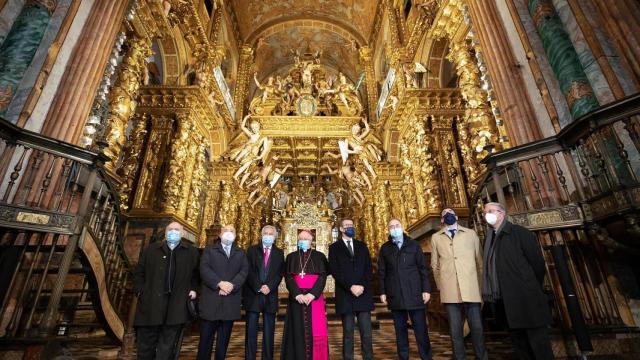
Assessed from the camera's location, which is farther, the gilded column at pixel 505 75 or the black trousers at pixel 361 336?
the gilded column at pixel 505 75

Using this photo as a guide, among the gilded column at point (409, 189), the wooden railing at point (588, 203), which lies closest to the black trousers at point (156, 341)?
the wooden railing at point (588, 203)

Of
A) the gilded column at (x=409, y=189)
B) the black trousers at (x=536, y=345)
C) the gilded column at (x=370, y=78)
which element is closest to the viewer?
the black trousers at (x=536, y=345)

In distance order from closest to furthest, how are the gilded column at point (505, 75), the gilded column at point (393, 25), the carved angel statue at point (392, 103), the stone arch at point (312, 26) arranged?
the gilded column at point (505, 75) → the carved angel statue at point (392, 103) → the gilded column at point (393, 25) → the stone arch at point (312, 26)

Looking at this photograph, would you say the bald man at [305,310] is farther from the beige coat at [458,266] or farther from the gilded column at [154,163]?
the gilded column at [154,163]

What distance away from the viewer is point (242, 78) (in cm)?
1473

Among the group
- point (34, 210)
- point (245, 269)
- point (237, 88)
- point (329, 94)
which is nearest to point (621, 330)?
point (245, 269)

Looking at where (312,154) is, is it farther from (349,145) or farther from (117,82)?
(117,82)

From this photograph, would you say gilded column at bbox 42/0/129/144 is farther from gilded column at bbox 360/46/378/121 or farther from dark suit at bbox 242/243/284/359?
gilded column at bbox 360/46/378/121

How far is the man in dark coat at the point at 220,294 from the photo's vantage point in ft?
8.93

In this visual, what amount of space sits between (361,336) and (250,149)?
10395mm

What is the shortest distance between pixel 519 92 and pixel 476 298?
3215mm

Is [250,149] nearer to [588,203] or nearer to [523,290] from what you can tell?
[588,203]

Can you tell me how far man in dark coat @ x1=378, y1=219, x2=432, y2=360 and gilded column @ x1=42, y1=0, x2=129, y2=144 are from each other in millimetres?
4324

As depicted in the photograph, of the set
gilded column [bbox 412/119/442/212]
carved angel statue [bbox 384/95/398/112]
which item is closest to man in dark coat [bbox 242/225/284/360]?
gilded column [bbox 412/119/442/212]
